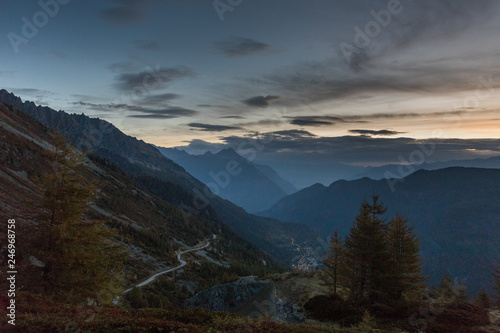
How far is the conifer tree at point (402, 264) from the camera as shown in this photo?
2180 cm

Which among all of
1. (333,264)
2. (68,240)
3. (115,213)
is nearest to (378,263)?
(333,264)

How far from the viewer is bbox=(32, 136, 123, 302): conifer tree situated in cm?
1541

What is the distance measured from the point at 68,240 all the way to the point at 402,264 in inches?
1062

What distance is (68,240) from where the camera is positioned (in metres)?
15.8

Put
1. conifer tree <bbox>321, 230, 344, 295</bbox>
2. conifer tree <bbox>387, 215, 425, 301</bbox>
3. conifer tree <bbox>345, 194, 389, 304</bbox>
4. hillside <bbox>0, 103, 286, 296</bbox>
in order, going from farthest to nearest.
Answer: hillside <bbox>0, 103, 286, 296</bbox>
conifer tree <bbox>321, 230, 344, 295</bbox>
conifer tree <bbox>345, 194, 389, 304</bbox>
conifer tree <bbox>387, 215, 425, 301</bbox>

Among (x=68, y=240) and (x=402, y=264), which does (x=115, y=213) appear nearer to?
(x=68, y=240)

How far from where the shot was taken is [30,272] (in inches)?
601

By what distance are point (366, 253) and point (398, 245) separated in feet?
15.7

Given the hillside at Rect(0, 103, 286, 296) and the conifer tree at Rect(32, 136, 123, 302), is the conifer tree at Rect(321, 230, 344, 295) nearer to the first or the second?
the hillside at Rect(0, 103, 286, 296)

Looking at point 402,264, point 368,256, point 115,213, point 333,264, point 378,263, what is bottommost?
point 115,213

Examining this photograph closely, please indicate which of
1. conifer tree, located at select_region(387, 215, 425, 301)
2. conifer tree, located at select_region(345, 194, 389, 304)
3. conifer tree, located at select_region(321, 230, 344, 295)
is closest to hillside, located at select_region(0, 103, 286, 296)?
conifer tree, located at select_region(345, 194, 389, 304)

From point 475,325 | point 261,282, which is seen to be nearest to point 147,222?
point 261,282

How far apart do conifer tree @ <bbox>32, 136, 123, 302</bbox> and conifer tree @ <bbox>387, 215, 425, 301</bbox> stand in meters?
22.3

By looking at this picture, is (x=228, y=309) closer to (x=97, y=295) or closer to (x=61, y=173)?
(x=97, y=295)
